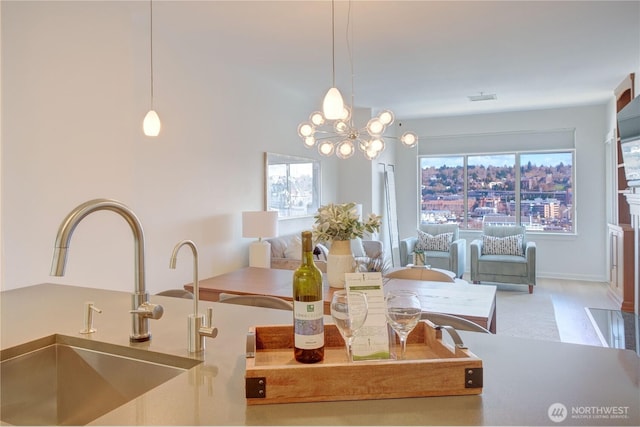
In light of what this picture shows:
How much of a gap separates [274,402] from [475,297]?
193 centimetres

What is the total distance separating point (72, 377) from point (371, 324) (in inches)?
37.2

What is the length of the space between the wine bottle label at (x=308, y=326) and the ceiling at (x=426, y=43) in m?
2.59

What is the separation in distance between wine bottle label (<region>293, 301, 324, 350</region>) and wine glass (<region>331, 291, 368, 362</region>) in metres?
0.04

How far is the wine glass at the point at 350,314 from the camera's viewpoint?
0.97m

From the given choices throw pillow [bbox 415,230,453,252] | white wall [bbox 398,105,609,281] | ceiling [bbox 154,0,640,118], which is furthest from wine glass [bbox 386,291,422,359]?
white wall [bbox 398,105,609,281]

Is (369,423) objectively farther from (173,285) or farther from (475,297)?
(173,285)

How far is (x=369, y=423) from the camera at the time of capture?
78cm

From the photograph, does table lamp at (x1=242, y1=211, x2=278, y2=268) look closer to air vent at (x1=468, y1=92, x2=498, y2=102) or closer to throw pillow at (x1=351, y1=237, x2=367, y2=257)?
throw pillow at (x1=351, y1=237, x2=367, y2=257)

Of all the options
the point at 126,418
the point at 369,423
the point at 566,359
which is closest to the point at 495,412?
the point at 369,423

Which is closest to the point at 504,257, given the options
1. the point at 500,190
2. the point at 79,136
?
the point at 500,190

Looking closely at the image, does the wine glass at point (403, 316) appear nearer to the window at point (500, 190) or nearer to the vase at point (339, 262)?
the vase at point (339, 262)

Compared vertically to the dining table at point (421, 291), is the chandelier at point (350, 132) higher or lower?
higher

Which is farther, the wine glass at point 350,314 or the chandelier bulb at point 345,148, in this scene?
the chandelier bulb at point 345,148

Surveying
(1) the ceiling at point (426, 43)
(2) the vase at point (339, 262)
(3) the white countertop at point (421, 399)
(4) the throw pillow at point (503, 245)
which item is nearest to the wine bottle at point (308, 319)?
(3) the white countertop at point (421, 399)
